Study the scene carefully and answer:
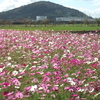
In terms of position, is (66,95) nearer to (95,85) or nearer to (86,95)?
(86,95)

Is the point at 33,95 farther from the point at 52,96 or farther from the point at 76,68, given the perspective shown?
the point at 76,68

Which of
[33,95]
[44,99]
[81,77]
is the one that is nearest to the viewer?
[44,99]

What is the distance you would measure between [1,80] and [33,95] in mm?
1106

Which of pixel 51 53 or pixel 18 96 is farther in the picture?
pixel 51 53

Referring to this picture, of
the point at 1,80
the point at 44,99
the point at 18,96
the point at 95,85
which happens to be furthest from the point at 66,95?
the point at 1,80

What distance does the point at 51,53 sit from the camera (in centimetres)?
707

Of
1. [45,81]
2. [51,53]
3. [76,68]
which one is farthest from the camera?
[51,53]

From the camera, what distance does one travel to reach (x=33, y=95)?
3400mm

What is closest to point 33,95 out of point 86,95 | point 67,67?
point 86,95

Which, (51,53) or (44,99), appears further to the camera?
(51,53)

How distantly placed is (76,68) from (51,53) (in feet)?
6.91

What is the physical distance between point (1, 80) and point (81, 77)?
1.64 metres

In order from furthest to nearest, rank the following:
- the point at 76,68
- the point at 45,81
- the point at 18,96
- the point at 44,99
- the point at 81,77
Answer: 1. the point at 76,68
2. the point at 81,77
3. the point at 45,81
4. the point at 44,99
5. the point at 18,96

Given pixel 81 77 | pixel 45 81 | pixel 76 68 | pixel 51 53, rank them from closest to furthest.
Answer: pixel 45 81
pixel 81 77
pixel 76 68
pixel 51 53
